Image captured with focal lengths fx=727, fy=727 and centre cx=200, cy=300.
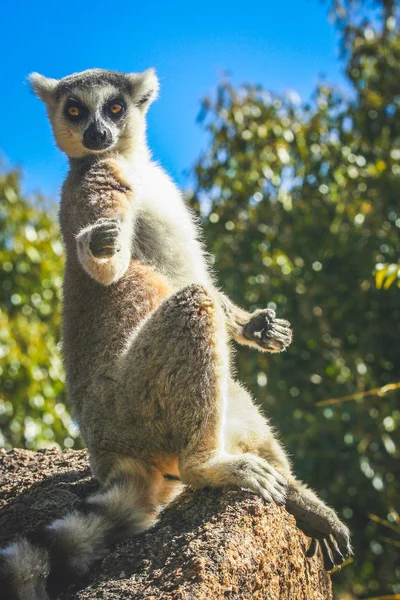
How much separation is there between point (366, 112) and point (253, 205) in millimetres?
1696

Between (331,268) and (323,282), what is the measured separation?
224 mm

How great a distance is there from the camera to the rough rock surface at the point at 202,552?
3.24 m

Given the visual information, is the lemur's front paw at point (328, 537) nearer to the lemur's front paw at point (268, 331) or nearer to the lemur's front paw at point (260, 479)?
the lemur's front paw at point (260, 479)

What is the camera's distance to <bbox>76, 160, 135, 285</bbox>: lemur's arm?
413 cm

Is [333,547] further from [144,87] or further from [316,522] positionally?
[144,87]

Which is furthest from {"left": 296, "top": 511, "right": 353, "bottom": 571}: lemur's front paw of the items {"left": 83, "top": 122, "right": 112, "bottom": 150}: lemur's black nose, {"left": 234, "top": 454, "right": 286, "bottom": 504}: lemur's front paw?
{"left": 83, "top": 122, "right": 112, "bottom": 150}: lemur's black nose

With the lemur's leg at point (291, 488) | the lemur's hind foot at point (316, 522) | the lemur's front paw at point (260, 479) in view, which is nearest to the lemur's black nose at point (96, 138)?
the lemur's leg at point (291, 488)

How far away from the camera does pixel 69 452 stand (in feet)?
17.7

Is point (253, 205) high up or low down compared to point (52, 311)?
up

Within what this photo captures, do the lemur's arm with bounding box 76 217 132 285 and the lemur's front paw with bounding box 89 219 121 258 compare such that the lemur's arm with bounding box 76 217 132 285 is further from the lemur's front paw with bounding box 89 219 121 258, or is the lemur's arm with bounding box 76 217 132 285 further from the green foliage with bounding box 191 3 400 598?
the green foliage with bounding box 191 3 400 598

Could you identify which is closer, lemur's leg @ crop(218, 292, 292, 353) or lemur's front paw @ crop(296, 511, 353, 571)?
lemur's front paw @ crop(296, 511, 353, 571)

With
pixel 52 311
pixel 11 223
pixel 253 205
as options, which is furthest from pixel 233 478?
pixel 11 223

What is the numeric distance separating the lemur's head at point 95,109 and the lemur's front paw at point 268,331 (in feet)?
5.11

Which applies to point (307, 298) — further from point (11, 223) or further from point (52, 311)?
point (11, 223)
